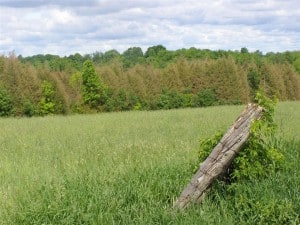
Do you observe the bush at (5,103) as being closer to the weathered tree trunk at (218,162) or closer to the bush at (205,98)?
the bush at (205,98)

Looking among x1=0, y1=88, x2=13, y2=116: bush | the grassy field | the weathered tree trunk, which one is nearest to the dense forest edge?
x1=0, y1=88, x2=13, y2=116: bush

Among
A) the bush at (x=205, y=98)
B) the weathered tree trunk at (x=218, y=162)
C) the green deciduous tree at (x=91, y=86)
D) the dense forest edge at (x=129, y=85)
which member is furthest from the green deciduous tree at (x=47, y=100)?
the weathered tree trunk at (x=218, y=162)

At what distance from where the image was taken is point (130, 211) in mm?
5762

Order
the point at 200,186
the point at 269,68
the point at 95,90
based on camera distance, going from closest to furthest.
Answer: the point at 200,186, the point at 95,90, the point at 269,68

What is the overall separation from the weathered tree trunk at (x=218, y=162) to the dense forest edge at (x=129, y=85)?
3497 centimetres

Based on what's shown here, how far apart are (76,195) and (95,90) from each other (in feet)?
126

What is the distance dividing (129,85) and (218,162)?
43.7 metres

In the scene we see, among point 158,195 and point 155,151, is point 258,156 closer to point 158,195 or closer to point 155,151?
point 158,195

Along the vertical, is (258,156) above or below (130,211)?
above

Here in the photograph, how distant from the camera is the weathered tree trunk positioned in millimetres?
5805

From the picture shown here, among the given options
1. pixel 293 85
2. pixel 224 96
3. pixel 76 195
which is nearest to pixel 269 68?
pixel 293 85

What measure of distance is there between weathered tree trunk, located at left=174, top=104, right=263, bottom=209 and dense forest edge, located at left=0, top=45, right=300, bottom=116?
3497cm

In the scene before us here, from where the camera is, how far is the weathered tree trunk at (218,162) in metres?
5.80

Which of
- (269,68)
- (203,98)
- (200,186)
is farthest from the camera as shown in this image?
(269,68)
